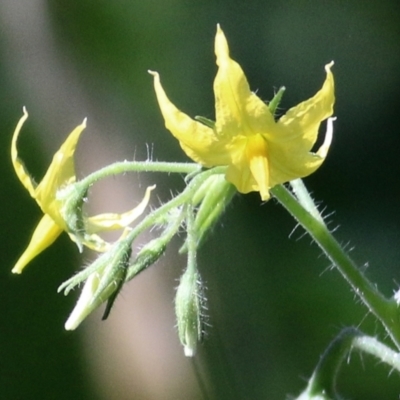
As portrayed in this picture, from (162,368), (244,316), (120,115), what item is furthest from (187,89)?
A: (162,368)

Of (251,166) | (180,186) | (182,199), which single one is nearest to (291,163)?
(251,166)

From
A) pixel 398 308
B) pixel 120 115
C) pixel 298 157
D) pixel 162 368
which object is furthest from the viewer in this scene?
pixel 162 368

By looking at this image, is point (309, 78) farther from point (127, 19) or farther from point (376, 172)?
point (127, 19)

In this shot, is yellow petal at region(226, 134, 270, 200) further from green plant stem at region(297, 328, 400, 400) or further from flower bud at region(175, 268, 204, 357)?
green plant stem at region(297, 328, 400, 400)

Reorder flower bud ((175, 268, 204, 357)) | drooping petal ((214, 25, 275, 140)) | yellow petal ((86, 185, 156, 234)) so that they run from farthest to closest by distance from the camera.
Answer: yellow petal ((86, 185, 156, 234))
flower bud ((175, 268, 204, 357))
drooping petal ((214, 25, 275, 140))

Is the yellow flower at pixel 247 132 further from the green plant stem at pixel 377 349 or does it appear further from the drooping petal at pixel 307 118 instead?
the green plant stem at pixel 377 349

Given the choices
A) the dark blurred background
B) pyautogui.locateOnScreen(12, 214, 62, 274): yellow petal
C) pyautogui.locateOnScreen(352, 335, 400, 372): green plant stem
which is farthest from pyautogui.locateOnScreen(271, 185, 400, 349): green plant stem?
the dark blurred background
